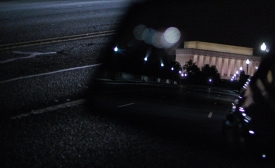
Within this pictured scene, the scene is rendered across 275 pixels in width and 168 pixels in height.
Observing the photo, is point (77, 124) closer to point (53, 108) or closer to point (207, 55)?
point (53, 108)

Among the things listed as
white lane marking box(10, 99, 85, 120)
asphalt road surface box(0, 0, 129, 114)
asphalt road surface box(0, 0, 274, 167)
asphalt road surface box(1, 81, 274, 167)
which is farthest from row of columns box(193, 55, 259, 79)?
asphalt road surface box(1, 81, 274, 167)

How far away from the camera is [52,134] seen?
5.26 metres

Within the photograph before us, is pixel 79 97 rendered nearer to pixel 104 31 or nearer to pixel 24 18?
pixel 104 31

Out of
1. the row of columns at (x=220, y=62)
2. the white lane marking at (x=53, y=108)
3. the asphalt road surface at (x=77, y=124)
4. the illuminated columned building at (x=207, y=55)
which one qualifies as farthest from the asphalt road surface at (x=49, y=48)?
the illuminated columned building at (x=207, y=55)

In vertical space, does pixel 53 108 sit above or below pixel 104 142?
above

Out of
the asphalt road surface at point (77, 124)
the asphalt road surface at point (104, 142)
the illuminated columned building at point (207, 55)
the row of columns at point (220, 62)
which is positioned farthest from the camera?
the illuminated columned building at point (207, 55)

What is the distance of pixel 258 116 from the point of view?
411 cm

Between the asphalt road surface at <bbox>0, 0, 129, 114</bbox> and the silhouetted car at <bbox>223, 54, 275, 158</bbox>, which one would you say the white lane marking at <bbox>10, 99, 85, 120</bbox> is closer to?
the asphalt road surface at <bbox>0, 0, 129, 114</bbox>

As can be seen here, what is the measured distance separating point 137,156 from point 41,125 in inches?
54.1

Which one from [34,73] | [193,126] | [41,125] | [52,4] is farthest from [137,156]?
[52,4]

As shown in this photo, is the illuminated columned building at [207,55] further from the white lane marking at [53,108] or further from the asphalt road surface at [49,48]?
the white lane marking at [53,108]

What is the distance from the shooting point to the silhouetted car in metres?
3.95

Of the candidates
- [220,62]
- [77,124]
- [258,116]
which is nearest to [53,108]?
[77,124]

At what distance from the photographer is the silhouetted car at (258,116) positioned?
3947 millimetres
